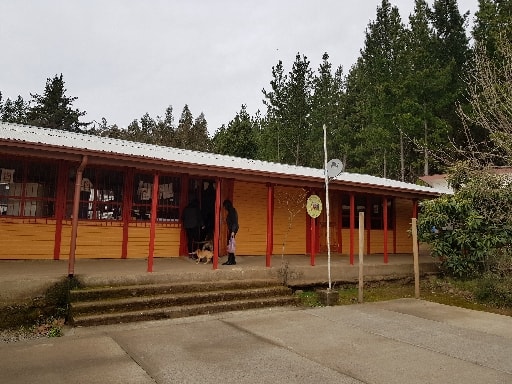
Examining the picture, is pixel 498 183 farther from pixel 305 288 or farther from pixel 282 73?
pixel 282 73

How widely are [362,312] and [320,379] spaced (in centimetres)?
328

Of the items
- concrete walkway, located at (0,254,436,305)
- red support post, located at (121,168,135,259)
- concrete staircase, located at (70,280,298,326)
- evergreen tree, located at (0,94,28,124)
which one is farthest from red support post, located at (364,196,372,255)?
evergreen tree, located at (0,94,28,124)

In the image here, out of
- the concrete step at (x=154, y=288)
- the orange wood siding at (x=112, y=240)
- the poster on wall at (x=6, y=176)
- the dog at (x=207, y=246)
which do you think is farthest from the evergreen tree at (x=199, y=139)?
the concrete step at (x=154, y=288)

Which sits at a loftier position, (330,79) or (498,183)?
(330,79)

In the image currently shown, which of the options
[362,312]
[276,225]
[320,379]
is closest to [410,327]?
[362,312]

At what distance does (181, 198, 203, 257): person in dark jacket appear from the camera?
8625mm

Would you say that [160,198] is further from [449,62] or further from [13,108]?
[13,108]

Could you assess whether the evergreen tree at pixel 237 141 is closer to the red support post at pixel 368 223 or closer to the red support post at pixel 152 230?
the red support post at pixel 368 223

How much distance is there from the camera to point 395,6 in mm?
25922

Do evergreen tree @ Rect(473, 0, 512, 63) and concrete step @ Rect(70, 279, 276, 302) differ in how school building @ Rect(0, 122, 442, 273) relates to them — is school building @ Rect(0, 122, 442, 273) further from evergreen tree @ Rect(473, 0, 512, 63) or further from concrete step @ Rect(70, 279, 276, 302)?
evergreen tree @ Rect(473, 0, 512, 63)

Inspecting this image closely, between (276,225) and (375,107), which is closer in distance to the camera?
(276,225)

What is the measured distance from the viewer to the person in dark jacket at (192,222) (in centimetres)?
862

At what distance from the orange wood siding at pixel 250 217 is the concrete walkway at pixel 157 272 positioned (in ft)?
1.61

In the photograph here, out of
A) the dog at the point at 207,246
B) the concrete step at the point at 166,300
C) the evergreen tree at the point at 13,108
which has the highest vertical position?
the evergreen tree at the point at 13,108
